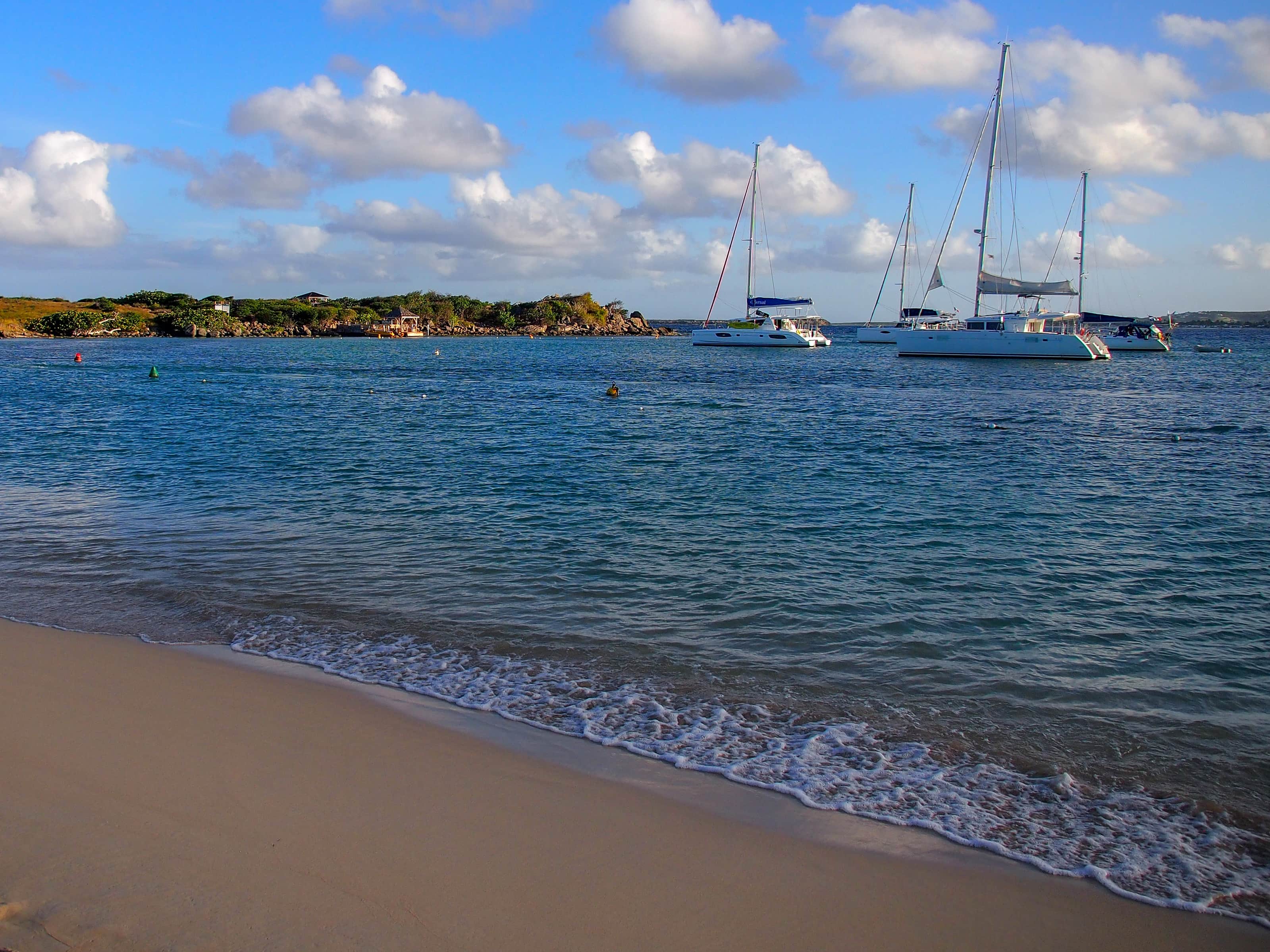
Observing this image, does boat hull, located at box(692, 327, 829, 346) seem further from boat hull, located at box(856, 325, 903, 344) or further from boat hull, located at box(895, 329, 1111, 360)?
boat hull, located at box(895, 329, 1111, 360)

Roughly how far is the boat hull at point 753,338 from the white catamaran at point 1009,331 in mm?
23759

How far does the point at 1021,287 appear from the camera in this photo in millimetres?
61688

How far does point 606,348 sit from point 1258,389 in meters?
80.8

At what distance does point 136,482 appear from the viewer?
18.2 meters

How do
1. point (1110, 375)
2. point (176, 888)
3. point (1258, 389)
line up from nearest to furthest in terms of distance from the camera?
point (176, 888) < point (1258, 389) < point (1110, 375)

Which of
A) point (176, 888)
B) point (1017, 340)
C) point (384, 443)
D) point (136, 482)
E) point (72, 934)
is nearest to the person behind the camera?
point (72, 934)

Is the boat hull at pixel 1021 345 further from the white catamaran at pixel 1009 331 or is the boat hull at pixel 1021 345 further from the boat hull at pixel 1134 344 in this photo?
the boat hull at pixel 1134 344

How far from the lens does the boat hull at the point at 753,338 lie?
293 ft

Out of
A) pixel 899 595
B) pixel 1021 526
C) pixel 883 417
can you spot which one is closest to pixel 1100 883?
pixel 899 595

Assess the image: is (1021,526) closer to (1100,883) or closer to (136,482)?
(1100,883)

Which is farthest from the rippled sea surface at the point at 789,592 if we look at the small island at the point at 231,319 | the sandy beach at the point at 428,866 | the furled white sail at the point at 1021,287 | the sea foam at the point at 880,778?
the small island at the point at 231,319

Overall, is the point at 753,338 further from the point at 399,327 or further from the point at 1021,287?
the point at 399,327

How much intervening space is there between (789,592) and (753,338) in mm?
82739

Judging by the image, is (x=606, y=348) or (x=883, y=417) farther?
(x=606, y=348)
